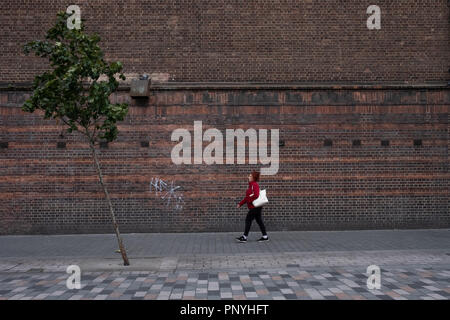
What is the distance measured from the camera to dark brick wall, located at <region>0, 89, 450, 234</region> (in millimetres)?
11422

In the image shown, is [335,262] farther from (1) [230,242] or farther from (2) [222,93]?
(2) [222,93]

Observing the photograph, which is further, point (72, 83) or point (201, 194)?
point (201, 194)

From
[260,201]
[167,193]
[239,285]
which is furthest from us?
[167,193]

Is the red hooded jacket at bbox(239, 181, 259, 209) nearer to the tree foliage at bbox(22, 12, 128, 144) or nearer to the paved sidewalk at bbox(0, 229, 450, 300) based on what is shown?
the paved sidewalk at bbox(0, 229, 450, 300)

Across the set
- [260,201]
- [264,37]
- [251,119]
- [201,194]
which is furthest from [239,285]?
[264,37]

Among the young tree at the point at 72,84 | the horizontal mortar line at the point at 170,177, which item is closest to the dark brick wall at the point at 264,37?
the horizontal mortar line at the point at 170,177

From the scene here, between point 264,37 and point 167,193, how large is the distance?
19.5ft

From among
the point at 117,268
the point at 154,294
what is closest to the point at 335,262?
the point at 154,294

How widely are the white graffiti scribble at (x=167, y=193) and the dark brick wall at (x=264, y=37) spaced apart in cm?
341

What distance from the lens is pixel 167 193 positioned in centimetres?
1154

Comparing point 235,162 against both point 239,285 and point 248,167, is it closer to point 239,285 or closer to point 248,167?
point 248,167

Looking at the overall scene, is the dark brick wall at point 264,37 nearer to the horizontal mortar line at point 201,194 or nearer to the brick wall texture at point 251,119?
the brick wall texture at point 251,119

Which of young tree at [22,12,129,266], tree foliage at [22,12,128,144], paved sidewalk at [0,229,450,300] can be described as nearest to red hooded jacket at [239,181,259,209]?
paved sidewalk at [0,229,450,300]

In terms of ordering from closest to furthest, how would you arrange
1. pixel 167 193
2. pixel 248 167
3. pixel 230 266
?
pixel 230 266 → pixel 167 193 → pixel 248 167
